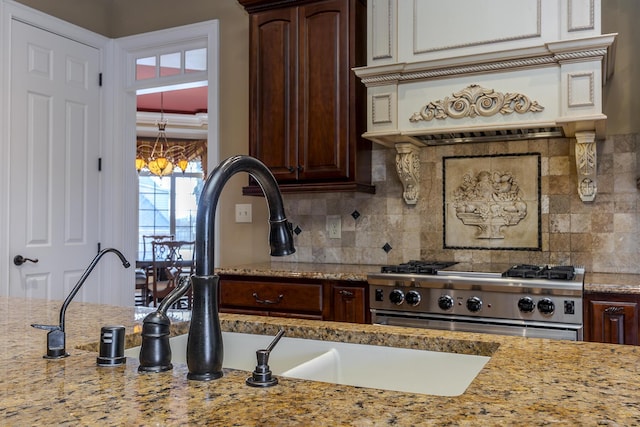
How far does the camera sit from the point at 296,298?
9.46 ft

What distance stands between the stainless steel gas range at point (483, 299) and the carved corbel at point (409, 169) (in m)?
0.59

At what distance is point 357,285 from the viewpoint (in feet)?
9.04

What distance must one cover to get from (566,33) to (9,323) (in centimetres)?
243

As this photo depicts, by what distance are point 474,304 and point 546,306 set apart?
0.96 feet

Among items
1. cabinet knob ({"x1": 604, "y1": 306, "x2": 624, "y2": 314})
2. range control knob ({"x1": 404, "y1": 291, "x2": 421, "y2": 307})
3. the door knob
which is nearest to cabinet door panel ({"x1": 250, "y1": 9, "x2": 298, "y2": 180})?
range control knob ({"x1": 404, "y1": 291, "x2": 421, "y2": 307})

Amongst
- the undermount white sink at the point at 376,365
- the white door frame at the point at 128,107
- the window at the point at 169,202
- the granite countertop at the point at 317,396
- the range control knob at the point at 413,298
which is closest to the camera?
the granite countertop at the point at 317,396

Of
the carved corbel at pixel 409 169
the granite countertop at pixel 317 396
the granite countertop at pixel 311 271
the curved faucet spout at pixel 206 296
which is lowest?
the granite countertop at pixel 311 271

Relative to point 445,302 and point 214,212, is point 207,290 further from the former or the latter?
point 445,302

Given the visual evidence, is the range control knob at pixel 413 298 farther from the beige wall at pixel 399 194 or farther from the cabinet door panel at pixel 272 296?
the beige wall at pixel 399 194

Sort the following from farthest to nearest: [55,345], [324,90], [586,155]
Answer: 1. [324,90]
2. [586,155]
3. [55,345]

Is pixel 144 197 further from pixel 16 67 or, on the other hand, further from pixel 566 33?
pixel 566 33

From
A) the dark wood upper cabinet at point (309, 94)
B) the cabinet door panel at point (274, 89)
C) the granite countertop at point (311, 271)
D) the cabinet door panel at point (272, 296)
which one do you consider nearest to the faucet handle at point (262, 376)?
the granite countertop at point (311, 271)

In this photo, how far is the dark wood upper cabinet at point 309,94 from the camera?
3.11 meters

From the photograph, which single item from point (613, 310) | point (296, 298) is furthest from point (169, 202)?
point (613, 310)
